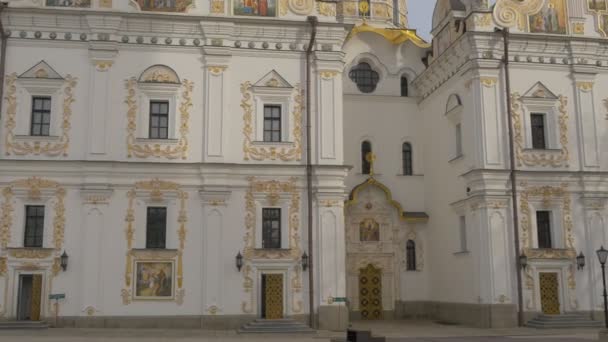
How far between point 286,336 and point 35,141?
10.2 meters

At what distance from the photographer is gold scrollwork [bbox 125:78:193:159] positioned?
2281cm

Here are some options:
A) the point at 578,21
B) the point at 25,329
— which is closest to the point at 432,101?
the point at 578,21

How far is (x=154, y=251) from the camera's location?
73.0 ft

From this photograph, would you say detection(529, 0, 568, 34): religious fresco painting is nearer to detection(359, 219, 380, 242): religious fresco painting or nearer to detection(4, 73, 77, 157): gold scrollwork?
detection(359, 219, 380, 242): religious fresco painting

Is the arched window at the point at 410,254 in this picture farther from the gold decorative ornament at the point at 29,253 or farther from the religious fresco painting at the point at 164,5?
the gold decorative ornament at the point at 29,253

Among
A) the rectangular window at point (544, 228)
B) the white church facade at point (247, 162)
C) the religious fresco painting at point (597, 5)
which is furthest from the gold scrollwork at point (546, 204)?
the religious fresco painting at point (597, 5)

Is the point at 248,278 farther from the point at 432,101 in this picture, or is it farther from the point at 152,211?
the point at 432,101

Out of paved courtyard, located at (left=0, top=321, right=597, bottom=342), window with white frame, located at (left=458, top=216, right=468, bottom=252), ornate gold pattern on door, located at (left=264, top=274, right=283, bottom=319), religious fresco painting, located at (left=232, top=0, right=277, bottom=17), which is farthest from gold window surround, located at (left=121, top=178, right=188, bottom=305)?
window with white frame, located at (left=458, top=216, right=468, bottom=252)

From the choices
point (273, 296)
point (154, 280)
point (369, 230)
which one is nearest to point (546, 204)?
point (369, 230)

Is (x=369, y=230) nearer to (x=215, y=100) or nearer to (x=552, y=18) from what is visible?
(x=215, y=100)

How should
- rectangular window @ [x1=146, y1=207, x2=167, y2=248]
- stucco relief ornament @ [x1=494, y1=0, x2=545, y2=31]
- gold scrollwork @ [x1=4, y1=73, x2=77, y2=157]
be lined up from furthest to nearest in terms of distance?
1. stucco relief ornament @ [x1=494, y1=0, x2=545, y2=31]
2. rectangular window @ [x1=146, y1=207, x2=167, y2=248]
3. gold scrollwork @ [x1=4, y1=73, x2=77, y2=157]

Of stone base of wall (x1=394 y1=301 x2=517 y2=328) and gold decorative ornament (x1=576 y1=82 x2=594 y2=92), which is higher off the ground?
gold decorative ornament (x1=576 y1=82 x2=594 y2=92)

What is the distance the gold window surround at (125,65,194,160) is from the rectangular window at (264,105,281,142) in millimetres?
2641

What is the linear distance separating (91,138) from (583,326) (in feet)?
57.9
